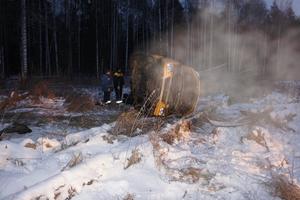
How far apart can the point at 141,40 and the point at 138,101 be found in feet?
105

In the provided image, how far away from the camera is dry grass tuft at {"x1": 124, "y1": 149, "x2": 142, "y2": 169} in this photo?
6.12 m

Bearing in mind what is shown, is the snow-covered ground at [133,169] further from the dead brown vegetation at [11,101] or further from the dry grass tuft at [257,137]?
the dead brown vegetation at [11,101]

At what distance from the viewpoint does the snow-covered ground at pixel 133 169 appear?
507 centimetres

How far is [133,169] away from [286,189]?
7.31ft

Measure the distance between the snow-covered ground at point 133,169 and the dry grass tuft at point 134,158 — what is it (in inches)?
0.7

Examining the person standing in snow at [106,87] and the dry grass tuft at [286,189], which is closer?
the dry grass tuft at [286,189]

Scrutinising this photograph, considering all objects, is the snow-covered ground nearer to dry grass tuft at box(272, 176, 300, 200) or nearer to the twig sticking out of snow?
the twig sticking out of snow

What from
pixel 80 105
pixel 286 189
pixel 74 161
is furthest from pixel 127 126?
pixel 80 105

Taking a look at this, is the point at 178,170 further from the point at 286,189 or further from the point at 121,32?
the point at 121,32

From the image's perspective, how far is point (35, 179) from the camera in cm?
516

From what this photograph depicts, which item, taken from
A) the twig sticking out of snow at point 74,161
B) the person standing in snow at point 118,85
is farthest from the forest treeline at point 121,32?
the twig sticking out of snow at point 74,161

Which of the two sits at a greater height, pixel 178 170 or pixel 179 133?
pixel 178 170

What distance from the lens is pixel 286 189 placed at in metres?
5.55

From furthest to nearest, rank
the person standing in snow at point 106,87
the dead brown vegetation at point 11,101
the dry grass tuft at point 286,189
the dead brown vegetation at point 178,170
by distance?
1. the person standing in snow at point 106,87
2. the dead brown vegetation at point 11,101
3. the dead brown vegetation at point 178,170
4. the dry grass tuft at point 286,189
